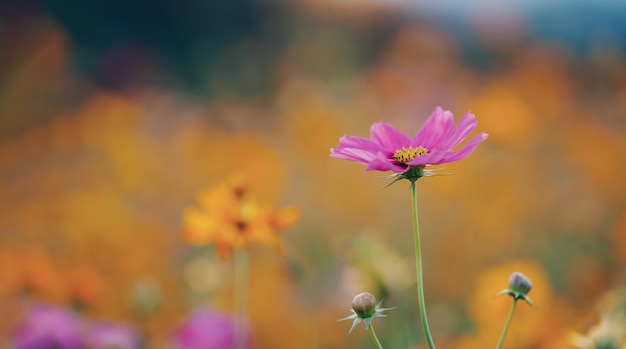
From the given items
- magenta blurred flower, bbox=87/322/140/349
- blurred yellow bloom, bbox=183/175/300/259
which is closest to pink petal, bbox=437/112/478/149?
blurred yellow bloom, bbox=183/175/300/259

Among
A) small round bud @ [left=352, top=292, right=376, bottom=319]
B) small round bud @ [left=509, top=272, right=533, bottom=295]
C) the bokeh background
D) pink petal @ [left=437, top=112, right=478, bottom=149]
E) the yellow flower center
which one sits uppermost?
the bokeh background

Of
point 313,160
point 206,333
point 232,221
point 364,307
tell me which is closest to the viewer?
point 364,307

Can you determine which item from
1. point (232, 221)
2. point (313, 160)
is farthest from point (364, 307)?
point (313, 160)

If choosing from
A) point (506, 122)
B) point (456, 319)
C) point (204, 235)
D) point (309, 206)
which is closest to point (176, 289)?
point (309, 206)

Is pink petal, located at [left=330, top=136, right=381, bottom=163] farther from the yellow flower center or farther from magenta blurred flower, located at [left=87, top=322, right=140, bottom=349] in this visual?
magenta blurred flower, located at [left=87, top=322, right=140, bottom=349]

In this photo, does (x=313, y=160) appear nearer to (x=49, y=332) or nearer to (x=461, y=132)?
(x=49, y=332)

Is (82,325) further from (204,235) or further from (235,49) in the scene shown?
(235,49)
